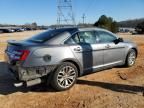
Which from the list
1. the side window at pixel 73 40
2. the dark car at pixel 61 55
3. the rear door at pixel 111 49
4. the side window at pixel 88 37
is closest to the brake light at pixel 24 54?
the dark car at pixel 61 55

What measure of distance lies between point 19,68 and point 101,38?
2706mm

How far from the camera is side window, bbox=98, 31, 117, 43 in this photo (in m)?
6.89

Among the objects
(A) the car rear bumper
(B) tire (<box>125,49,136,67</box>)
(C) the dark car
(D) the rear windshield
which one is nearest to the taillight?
(C) the dark car

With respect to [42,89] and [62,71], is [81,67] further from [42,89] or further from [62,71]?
[42,89]

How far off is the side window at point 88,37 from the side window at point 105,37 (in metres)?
0.29

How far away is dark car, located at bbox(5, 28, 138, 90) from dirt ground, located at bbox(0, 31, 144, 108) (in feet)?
1.09

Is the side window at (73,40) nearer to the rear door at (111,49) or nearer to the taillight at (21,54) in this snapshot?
the rear door at (111,49)

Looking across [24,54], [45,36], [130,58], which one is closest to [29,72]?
[24,54]

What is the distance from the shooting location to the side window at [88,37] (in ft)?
20.9

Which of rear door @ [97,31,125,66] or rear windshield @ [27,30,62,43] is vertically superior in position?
rear windshield @ [27,30,62,43]

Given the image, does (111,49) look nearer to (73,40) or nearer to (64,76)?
(73,40)

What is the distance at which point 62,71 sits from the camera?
5.78 m

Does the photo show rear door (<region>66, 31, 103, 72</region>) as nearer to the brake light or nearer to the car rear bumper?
the car rear bumper

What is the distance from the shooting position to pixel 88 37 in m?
6.54
